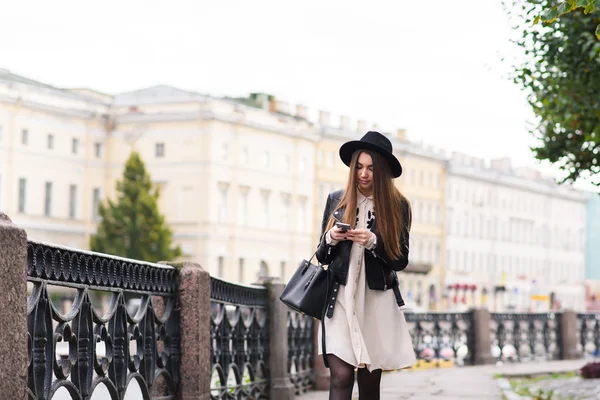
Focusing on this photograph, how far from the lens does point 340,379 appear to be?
24.1ft

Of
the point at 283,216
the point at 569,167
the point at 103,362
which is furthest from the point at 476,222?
the point at 103,362

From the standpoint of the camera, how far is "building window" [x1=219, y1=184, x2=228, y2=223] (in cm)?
8900

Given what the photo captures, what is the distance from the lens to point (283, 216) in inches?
3780

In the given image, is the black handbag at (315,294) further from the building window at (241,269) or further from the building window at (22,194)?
the building window at (241,269)

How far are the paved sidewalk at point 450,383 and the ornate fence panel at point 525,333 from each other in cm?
157

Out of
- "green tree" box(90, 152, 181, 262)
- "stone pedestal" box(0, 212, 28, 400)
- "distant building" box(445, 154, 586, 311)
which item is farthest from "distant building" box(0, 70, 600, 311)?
"stone pedestal" box(0, 212, 28, 400)

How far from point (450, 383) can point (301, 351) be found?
3.98 metres

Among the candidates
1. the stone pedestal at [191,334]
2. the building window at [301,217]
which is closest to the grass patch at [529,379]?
the stone pedestal at [191,334]

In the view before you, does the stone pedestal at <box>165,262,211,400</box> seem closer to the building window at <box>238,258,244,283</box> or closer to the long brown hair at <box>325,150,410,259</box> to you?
the long brown hair at <box>325,150,410,259</box>

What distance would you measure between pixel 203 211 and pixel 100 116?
817 centimetres

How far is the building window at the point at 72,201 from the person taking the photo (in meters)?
86.1

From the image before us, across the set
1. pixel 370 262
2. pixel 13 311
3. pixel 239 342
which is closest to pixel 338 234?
pixel 370 262

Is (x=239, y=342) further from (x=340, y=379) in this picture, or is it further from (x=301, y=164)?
(x=301, y=164)

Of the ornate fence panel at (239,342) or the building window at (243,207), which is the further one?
the building window at (243,207)
